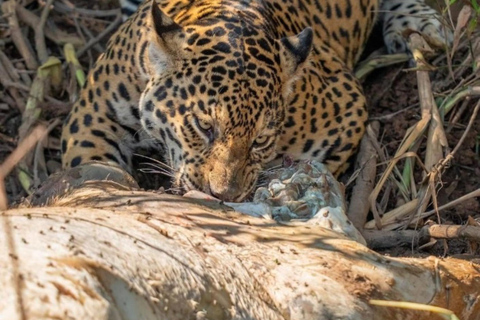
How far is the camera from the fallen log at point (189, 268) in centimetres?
306

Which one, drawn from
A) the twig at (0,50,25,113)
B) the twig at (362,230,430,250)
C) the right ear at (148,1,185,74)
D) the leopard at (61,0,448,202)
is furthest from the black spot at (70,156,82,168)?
the twig at (362,230,430,250)

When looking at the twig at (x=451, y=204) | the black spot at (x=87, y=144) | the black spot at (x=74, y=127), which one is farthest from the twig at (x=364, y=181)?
the black spot at (x=74, y=127)

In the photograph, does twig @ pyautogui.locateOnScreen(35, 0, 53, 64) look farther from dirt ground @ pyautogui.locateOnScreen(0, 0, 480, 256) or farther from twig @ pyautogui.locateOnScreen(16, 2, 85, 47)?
dirt ground @ pyautogui.locateOnScreen(0, 0, 480, 256)

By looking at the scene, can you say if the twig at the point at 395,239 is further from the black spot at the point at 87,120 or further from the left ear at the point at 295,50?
the black spot at the point at 87,120

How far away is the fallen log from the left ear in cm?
144

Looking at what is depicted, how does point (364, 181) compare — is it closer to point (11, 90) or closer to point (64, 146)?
point (64, 146)

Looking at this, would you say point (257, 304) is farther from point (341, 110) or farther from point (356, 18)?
point (356, 18)

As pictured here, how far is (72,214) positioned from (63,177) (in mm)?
1452

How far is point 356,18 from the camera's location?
7.37 metres

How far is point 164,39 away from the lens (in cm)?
562

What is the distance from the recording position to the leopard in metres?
5.48

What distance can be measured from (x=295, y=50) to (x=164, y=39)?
2.60 ft

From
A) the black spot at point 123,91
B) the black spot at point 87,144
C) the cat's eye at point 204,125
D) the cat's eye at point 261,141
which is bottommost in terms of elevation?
the cat's eye at point 261,141

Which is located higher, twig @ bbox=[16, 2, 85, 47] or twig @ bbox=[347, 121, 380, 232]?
twig @ bbox=[16, 2, 85, 47]
